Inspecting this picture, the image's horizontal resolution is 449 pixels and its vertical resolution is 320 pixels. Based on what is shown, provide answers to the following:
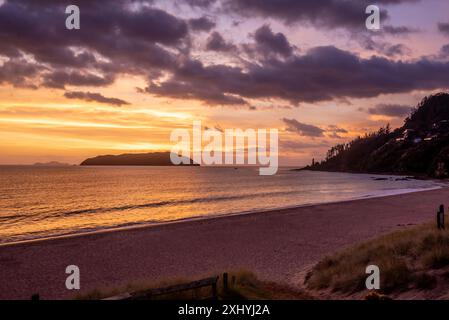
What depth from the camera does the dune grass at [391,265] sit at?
1038cm

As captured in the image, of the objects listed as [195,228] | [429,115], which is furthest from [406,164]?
[195,228]

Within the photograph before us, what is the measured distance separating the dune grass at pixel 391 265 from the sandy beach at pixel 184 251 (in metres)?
1.88

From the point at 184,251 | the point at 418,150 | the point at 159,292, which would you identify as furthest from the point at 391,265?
the point at 418,150

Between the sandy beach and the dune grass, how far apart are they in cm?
188

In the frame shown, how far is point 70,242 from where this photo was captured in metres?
22.5

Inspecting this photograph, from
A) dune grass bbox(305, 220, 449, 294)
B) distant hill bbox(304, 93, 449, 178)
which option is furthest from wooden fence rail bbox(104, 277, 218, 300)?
distant hill bbox(304, 93, 449, 178)

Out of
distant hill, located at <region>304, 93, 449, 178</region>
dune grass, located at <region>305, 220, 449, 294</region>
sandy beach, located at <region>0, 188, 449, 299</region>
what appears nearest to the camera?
dune grass, located at <region>305, 220, 449, 294</region>

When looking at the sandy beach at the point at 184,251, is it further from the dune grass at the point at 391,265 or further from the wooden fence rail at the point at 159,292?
the wooden fence rail at the point at 159,292

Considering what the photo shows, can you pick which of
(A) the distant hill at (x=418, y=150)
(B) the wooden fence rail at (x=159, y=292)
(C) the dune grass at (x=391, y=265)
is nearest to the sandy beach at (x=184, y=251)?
(C) the dune grass at (x=391, y=265)

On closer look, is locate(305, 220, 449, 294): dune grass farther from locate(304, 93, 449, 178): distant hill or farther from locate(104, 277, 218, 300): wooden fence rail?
locate(304, 93, 449, 178): distant hill

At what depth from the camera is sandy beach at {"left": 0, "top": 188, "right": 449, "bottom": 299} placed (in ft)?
49.8

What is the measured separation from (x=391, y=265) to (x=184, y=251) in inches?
462
